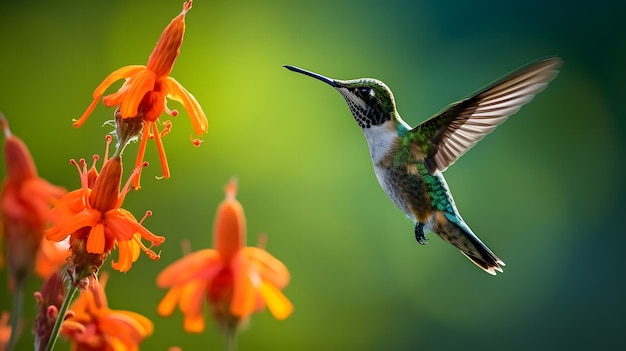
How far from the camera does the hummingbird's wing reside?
2639 mm

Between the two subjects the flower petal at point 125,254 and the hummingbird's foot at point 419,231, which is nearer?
the flower petal at point 125,254

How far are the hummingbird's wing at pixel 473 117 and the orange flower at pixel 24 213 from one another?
4.88 ft

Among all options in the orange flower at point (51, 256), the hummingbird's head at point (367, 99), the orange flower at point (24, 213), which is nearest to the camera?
the orange flower at point (24, 213)

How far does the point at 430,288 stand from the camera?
20.8 feet

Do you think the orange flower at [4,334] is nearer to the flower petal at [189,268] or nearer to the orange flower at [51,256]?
the orange flower at [51,256]

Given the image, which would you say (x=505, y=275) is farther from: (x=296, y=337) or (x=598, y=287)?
(x=296, y=337)

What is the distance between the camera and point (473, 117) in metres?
2.94

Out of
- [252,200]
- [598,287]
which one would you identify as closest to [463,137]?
[252,200]

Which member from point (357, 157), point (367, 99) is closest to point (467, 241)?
point (367, 99)

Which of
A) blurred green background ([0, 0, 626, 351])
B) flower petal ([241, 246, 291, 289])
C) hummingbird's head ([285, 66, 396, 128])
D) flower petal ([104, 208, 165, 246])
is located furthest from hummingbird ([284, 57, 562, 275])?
blurred green background ([0, 0, 626, 351])

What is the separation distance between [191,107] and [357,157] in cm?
446

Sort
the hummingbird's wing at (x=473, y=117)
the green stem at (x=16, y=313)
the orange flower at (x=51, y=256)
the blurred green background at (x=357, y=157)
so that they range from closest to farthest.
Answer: the green stem at (x=16, y=313), the orange flower at (x=51, y=256), the hummingbird's wing at (x=473, y=117), the blurred green background at (x=357, y=157)

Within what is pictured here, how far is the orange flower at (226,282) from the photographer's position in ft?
5.11

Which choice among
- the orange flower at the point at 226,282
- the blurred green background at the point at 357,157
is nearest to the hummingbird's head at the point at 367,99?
the orange flower at the point at 226,282
